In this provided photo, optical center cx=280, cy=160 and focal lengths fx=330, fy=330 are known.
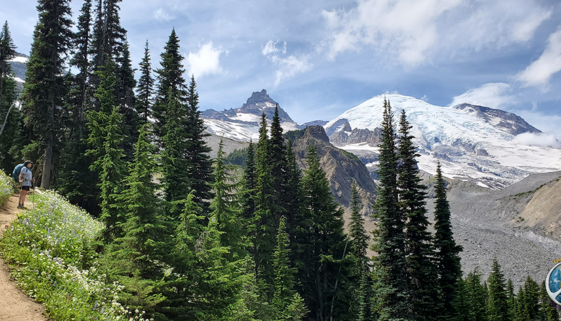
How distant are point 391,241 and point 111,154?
20951mm

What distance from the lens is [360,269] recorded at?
42812mm

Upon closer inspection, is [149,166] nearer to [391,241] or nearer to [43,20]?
[391,241]

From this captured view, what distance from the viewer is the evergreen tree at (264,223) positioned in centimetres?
3000

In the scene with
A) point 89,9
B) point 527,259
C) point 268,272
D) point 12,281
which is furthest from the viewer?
point 527,259

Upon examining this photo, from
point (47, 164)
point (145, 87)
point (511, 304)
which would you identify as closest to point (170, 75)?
point (145, 87)

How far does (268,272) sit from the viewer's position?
2988 cm

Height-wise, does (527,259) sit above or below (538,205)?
below

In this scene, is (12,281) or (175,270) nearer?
(12,281)

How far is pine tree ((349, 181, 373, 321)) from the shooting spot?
35406 millimetres

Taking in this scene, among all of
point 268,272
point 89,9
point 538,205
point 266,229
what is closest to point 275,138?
point 266,229

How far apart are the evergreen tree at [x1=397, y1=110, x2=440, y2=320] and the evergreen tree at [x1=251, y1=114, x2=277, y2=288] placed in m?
11.9

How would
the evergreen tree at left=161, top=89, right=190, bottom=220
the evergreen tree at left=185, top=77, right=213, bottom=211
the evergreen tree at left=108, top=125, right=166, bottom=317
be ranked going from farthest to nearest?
1. the evergreen tree at left=185, top=77, right=213, bottom=211
2. the evergreen tree at left=161, top=89, right=190, bottom=220
3. the evergreen tree at left=108, top=125, right=166, bottom=317

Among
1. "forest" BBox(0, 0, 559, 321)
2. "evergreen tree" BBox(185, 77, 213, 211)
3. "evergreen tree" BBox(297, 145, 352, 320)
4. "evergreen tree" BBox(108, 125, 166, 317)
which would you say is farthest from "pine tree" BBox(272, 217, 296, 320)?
"evergreen tree" BBox(108, 125, 166, 317)

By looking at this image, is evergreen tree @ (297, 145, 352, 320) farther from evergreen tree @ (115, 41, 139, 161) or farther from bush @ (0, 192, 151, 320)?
bush @ (0, 192, 151, 320)
